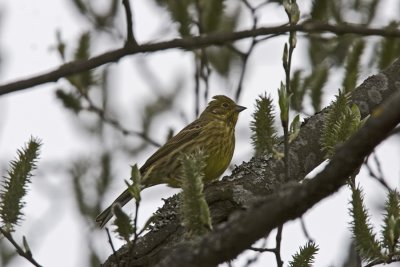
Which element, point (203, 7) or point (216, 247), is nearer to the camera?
point (216, 247)

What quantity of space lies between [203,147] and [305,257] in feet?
12.5

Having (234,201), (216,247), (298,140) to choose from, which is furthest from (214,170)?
(216,247)

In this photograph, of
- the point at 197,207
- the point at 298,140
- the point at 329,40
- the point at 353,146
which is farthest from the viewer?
the point at 329,40

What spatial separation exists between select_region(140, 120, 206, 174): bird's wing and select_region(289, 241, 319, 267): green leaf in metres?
3.61

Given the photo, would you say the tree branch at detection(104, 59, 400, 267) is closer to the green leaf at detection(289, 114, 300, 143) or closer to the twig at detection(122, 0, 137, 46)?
the green leaf at detection(289, 114, 300, 143)

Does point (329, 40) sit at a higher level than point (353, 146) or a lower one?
higher

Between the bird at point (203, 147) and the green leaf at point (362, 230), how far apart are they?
10.2 ft

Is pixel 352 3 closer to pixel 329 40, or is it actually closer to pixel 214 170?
pixel 329 40

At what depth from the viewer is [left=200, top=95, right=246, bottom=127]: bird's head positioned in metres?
8.41

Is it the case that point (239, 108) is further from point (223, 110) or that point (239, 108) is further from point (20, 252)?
point (20, 252)

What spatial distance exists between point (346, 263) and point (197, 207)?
3374 millimetres

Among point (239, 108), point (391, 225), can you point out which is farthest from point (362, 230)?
point (239, 108)

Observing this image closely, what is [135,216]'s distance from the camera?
3.51m

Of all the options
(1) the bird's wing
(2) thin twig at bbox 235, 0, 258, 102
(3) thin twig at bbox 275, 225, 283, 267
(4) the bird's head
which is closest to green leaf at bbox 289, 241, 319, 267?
(3) thin twig at bbox 275, 225, 283, 267
